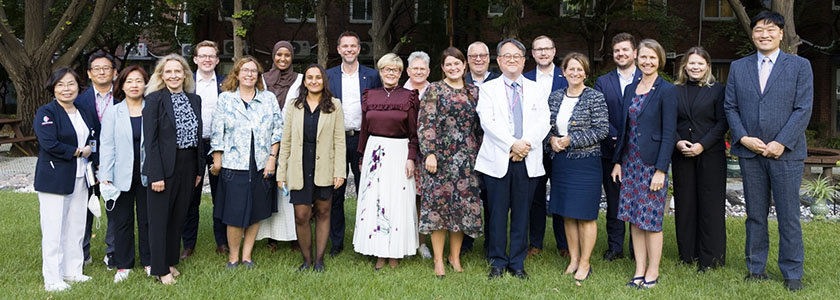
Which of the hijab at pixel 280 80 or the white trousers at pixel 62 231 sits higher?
the hijab at pixel 280 80

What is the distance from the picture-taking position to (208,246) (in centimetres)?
613

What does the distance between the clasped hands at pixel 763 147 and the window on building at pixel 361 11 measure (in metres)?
19.6

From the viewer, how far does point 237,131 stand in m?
5.01

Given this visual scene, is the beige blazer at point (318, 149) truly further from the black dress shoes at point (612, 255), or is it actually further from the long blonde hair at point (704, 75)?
the long blonde hair at point (704, 75)

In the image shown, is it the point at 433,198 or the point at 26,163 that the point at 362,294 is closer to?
the point at 433,198

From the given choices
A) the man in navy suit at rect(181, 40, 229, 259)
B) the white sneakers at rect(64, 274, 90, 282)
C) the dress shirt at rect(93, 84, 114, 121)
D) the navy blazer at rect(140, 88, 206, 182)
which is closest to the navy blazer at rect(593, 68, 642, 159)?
the man in navy suit at rect(181, 40, 229, 259)

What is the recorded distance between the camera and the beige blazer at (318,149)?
498cm

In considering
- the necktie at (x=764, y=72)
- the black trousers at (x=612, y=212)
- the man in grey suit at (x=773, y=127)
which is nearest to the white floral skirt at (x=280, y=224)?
the black trousers at (x=612, y=212)

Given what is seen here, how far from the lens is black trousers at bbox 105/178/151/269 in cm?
484

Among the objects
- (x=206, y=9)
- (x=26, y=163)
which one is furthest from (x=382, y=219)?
(x=206, y=9)

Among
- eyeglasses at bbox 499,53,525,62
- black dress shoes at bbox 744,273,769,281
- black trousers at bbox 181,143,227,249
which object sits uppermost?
eyeglasses at bbox 499,53,525,62

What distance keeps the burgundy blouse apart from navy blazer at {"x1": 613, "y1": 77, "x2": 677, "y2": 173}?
71.5 inches

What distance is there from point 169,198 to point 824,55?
2265 centimetres

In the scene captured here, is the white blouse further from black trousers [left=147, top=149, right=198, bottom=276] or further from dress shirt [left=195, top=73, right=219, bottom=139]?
dress shirt [left=195, top=73, right=219, bottom=139]
